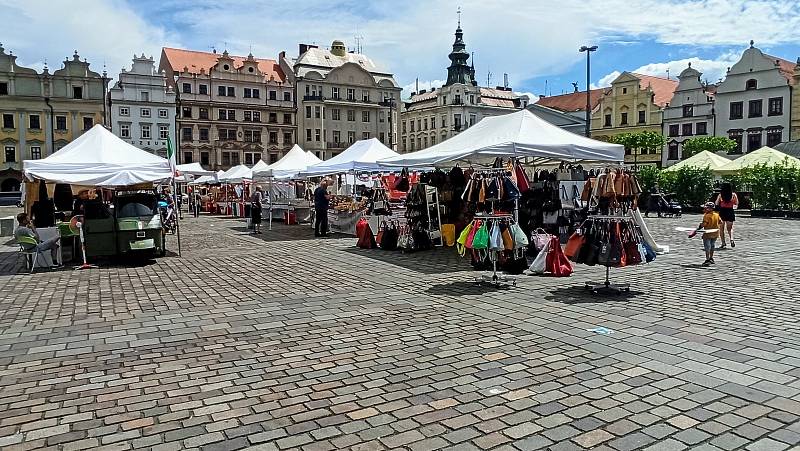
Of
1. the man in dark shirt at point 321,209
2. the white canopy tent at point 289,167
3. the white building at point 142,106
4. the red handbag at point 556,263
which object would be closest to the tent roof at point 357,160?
the man in dark shirt at point 321,209

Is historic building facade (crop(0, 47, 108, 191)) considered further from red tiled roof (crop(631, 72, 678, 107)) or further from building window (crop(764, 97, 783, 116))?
building window (crop(764, 97, 783, 116))

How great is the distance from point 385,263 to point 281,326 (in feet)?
17.7

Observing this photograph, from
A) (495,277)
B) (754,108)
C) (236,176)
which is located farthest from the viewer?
(754,108)

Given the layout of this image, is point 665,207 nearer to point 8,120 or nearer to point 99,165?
point 99,165

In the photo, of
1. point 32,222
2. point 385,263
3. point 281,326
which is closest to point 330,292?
point 281,326

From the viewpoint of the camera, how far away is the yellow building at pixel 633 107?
6028 cm

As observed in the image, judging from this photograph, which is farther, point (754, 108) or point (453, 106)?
point (453, 106)

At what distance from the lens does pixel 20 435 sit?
155 inches

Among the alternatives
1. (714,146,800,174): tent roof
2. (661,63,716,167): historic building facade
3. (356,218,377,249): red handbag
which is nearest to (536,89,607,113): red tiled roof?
(661,63,716,167): historic building facade

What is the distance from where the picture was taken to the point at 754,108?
52.1 meters

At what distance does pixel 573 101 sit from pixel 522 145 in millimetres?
65037

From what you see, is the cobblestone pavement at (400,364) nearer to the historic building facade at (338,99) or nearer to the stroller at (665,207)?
the stroller at (665,207)

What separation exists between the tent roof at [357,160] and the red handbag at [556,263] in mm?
8272

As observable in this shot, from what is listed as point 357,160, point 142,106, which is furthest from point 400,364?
point 142,106
